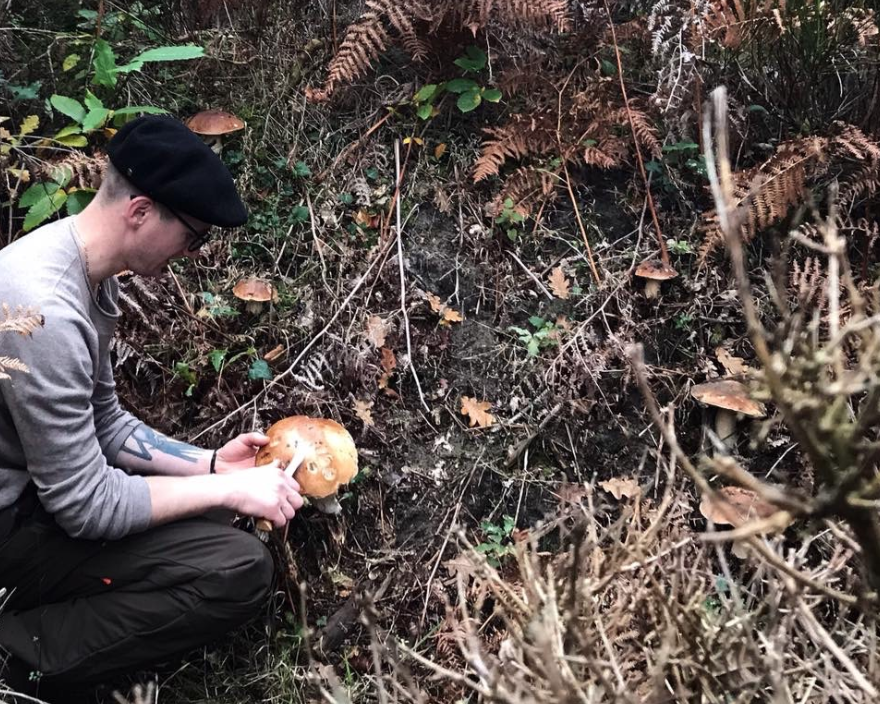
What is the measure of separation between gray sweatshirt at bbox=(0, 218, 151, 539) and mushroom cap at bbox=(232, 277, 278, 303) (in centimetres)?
101

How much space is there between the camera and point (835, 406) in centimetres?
118

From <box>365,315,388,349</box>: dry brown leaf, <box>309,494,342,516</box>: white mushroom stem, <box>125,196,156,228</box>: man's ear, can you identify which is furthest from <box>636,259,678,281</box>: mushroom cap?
<box>125,196,156,228</box>: man's ear

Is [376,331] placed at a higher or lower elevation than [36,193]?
lower

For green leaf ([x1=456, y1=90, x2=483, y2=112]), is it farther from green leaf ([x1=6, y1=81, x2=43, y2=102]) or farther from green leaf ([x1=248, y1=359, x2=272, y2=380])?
green leaf ([x1=6, y1=81, x2=43, y2=102])

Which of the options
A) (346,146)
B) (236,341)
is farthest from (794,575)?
(346,146)

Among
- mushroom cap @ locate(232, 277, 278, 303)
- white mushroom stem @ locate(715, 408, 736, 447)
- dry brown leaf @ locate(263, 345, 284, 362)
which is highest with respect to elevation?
mushroom cap @ locate(232, 277, 278, 303)

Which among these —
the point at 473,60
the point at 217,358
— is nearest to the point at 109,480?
the point at 217,358

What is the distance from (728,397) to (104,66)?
3.91 metres

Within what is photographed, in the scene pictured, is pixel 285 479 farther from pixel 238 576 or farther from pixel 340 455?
pixel 238 576

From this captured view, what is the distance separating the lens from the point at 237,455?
3.37m

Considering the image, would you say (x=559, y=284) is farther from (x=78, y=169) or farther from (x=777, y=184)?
(x=78, y=169)

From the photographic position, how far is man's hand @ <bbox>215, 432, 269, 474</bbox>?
3.32 metres

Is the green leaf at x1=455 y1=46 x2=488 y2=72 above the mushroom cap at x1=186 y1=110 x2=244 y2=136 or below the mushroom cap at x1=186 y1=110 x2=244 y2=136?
above

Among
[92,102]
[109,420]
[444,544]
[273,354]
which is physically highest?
[92,102]
